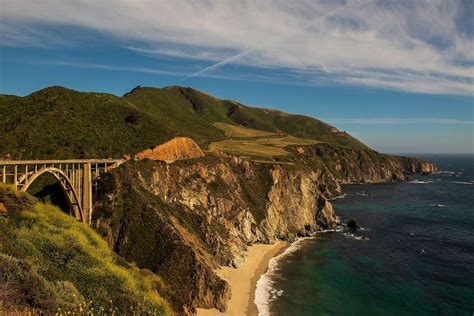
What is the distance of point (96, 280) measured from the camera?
27.8 meters

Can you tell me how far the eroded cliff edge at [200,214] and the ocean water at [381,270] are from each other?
26.3ft

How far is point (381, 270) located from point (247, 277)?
23.6 meters

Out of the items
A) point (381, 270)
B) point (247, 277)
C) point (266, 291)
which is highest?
point (381, 270)

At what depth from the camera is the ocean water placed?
48750 mm

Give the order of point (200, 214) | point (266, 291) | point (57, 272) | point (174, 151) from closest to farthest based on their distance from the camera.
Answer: point (57, 272), point (266, 291), point (200, 214), point (174, 151)

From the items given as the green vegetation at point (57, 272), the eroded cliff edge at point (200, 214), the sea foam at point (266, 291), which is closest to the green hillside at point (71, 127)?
the eroded cliff edge at point (200, 214)

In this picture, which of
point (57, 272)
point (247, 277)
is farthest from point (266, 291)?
point (57, 272)

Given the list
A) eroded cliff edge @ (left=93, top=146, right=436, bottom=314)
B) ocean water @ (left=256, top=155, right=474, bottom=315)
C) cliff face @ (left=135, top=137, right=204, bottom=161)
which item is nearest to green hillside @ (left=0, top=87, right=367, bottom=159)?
cliff face @ (left=135, top=137, right=204, bottom=161)

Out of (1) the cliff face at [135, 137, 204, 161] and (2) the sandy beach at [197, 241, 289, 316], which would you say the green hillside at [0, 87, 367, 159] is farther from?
(2) the sandy beach at [197, 241, 289, 316]

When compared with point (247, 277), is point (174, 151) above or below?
above

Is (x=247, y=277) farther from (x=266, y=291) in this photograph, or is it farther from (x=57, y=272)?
(x=57, y=272)

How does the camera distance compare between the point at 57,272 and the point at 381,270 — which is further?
the point at 381,270

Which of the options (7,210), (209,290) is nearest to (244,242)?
(209,290)

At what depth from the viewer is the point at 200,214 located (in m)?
66.1
